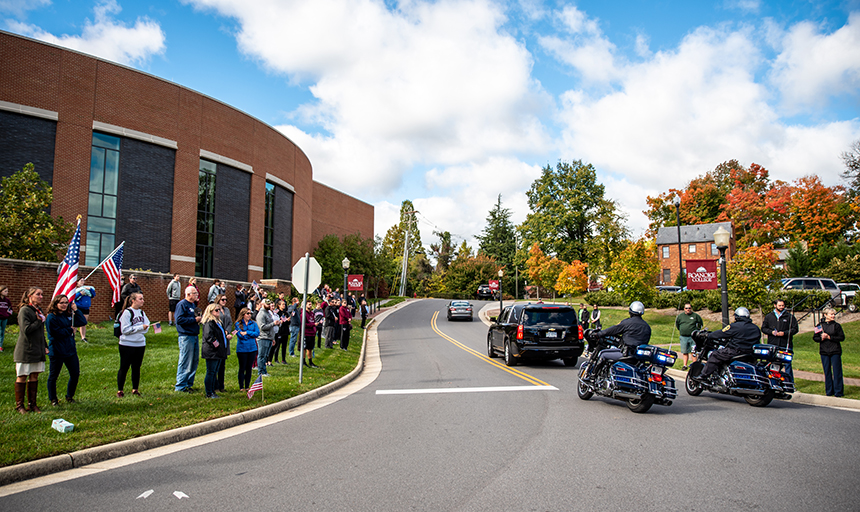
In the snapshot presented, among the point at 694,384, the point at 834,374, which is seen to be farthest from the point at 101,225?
the point at 834,374

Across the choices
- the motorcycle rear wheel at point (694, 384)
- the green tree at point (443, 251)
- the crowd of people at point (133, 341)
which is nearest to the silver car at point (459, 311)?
the crowd of people at point (133, 341)

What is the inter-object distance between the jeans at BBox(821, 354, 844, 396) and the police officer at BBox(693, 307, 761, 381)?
1.85 metres

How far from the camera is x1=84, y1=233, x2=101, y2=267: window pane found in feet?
80.9

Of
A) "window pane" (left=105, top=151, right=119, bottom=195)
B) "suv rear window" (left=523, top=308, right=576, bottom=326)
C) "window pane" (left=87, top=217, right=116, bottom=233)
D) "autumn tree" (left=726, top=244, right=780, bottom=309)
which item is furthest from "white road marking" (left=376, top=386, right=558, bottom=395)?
"window pane" (left=105, top=151, right=119, bottom=195)

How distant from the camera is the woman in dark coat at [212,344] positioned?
27.3 feet

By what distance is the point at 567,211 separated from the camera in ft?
162

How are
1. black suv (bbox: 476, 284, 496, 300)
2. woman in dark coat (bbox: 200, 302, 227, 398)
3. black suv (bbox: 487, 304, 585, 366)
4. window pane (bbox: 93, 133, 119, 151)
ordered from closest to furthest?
1. woman in dark coat (bbox: 200, 302, 227, 398)
2. black suv (bbox: 487, 304, 585, 366)
3. window pane (bbox: 93, 133, 119, 151)
4. black suv (bbox: 476, 284, 496, 300)

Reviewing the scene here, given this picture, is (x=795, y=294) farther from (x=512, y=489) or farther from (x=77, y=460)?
(x=77, y=460)

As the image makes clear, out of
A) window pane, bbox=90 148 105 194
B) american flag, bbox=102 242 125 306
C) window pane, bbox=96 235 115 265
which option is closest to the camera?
american flag, bbox=102 242 125 306

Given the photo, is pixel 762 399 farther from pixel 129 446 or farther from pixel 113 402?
pixel 113 402

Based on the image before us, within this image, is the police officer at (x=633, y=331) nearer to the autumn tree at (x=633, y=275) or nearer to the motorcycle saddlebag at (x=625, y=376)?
the motorcycle saddlebag at (x=625, y=376)

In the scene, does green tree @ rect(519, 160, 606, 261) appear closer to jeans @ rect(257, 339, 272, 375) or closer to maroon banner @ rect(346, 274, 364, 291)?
maroon banner @ rect(346, 274, 364, 291)

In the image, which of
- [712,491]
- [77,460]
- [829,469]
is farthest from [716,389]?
[77,460]

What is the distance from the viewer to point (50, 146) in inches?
937
